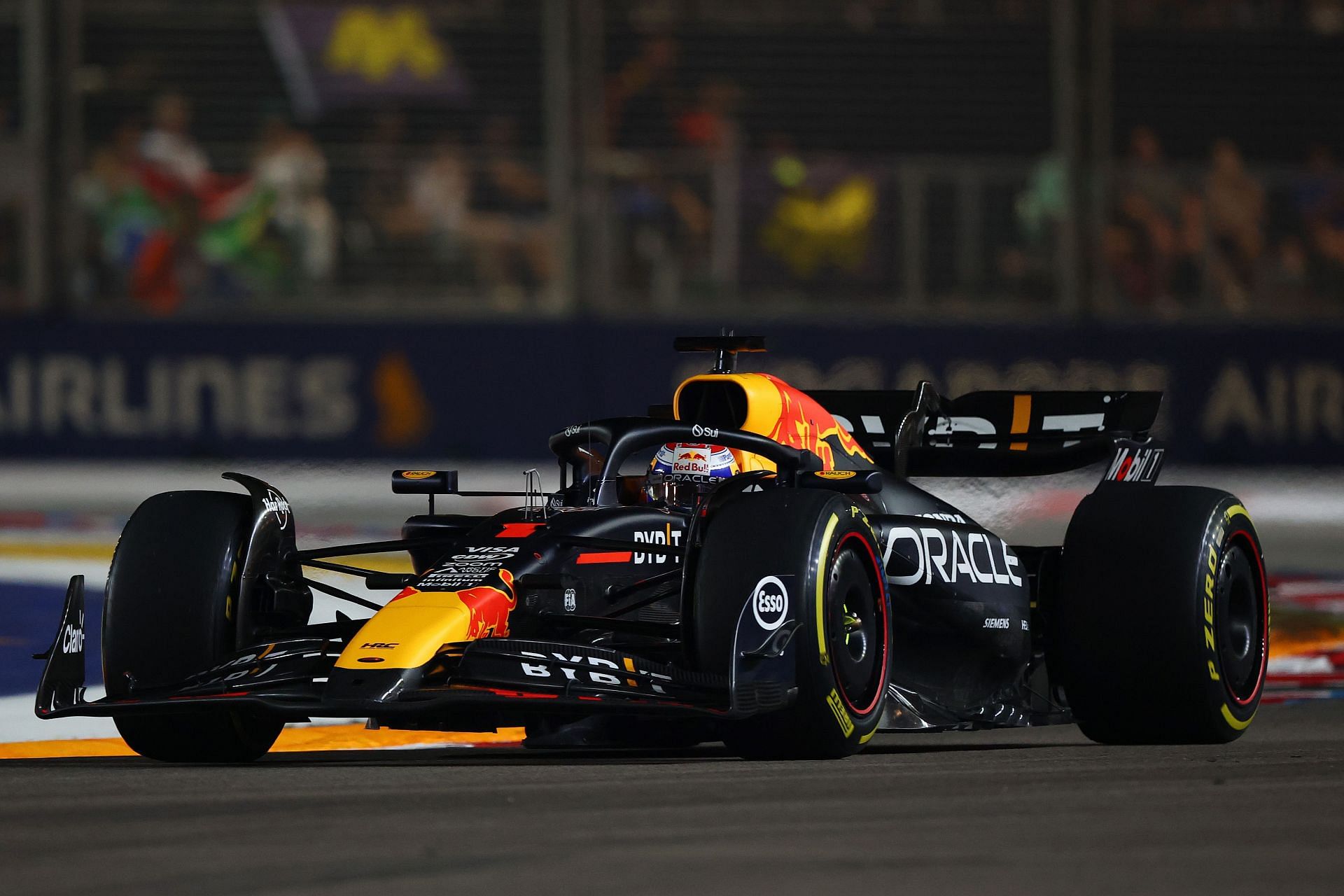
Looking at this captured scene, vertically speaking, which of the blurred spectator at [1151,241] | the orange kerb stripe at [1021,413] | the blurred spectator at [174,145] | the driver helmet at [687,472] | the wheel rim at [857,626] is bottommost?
the wheel rim at [857,626]

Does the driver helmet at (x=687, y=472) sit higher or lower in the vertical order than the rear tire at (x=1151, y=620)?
higher

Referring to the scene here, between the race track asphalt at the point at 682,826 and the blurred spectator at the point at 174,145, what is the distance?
11466mm

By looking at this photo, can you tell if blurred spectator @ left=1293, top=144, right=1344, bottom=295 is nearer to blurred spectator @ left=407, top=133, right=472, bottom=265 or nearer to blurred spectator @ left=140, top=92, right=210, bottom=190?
blurred spectator @ left=407, top=133, right=472, bottom=265

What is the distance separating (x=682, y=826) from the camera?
4.60m

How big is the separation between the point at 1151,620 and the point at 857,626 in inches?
47.4

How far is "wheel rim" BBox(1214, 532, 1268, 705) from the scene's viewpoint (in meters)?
7.20

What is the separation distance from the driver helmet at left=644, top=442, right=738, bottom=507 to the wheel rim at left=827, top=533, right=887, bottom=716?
79 centimetres

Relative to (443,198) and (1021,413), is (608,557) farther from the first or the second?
(443,198)

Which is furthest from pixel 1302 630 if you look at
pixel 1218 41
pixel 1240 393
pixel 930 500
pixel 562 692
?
pixel 1218 41

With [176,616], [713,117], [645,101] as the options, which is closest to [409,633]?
[176,616]

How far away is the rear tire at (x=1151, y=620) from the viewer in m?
7.02

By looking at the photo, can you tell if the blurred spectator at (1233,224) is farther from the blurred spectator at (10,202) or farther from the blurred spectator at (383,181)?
the blurred spectator at (10,202)

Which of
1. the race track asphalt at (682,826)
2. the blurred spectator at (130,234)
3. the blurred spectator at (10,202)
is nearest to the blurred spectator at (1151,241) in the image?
the blurred spectator at (130,234)

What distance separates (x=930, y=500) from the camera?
7379mm
